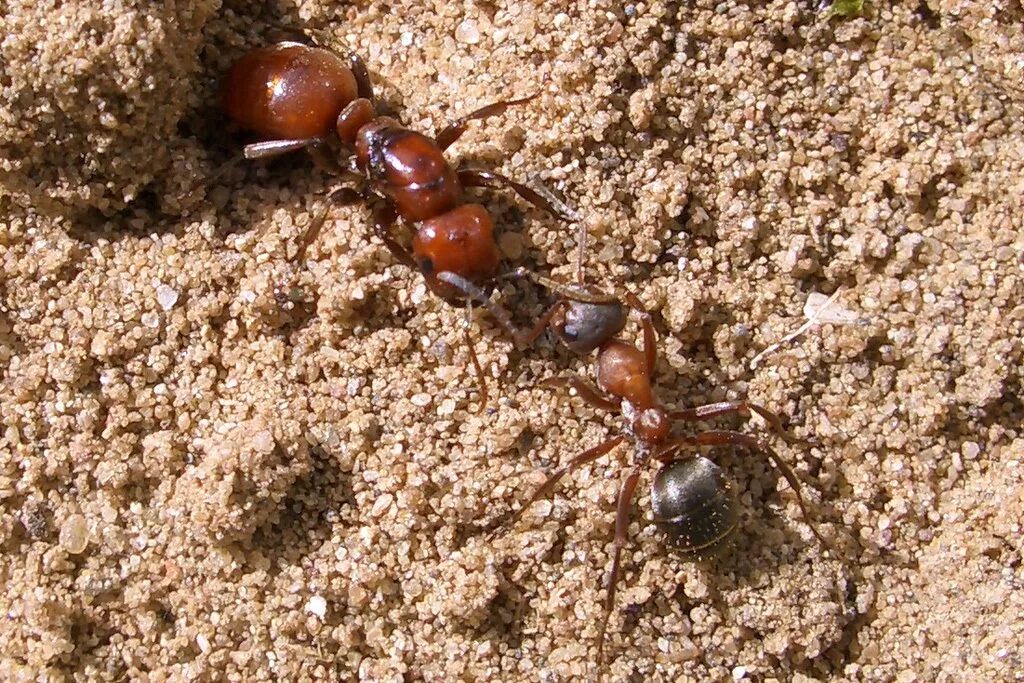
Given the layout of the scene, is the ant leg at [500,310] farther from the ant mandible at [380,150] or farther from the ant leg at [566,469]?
the ant leg at [566,469]

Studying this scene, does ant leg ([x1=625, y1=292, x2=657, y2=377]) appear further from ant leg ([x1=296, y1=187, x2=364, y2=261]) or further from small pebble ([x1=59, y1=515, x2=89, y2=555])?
small pebble ([x1=59, y1=515, x2=89, y2=555])

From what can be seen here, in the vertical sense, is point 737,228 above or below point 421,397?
above

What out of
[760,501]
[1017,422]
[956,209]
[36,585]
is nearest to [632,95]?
[956,209]

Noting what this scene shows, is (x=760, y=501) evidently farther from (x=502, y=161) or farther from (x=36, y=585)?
(x=36, y=585)

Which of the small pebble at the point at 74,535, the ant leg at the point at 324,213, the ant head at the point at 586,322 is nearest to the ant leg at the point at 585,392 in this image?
the ant head at the point at 586,322

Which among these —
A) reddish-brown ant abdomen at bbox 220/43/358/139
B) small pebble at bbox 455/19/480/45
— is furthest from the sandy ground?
reddish-brown ant abdomen at bbox 220/43/358/139
